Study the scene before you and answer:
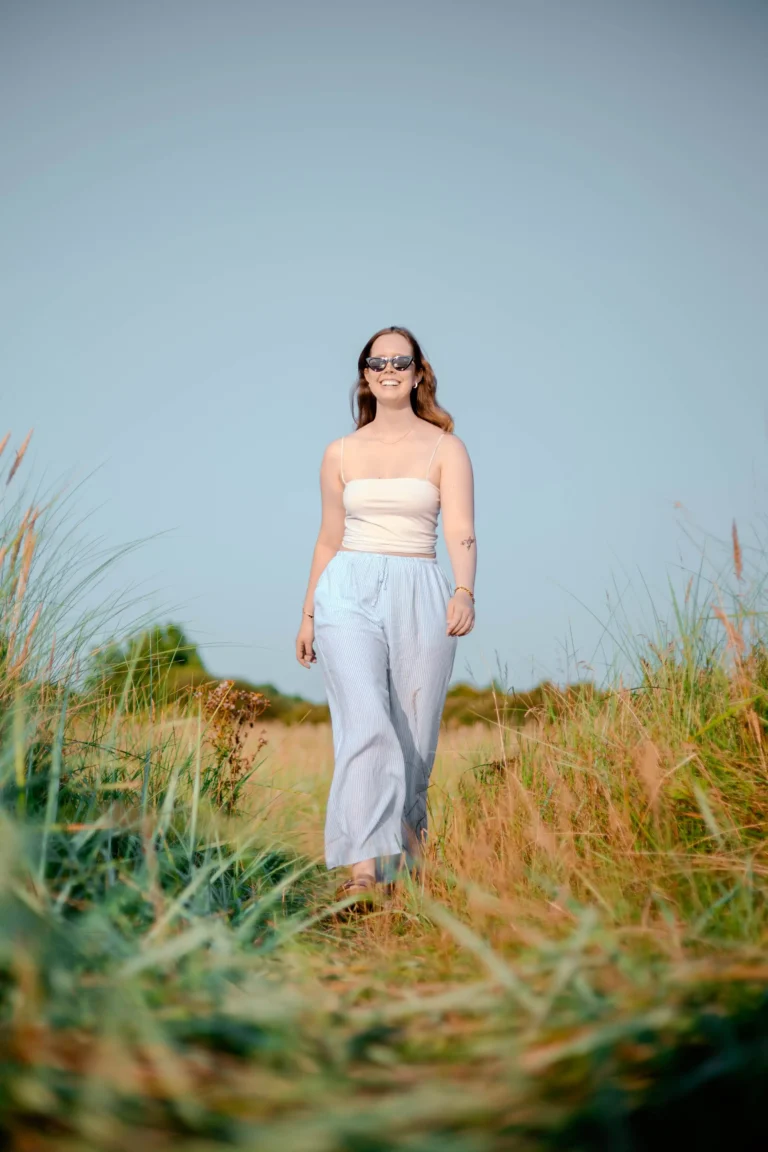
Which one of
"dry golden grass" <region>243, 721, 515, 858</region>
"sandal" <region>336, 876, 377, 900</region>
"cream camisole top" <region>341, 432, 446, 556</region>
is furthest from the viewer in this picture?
"dry golden grass" <region>243, 721, 515, 858</region>

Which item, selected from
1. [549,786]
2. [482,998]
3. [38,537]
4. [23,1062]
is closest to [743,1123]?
[482,998]

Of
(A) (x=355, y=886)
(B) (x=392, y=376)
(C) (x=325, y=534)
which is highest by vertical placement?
(B) (x=392, y=376)

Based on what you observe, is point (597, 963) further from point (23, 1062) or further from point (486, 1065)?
point (23, 1062)

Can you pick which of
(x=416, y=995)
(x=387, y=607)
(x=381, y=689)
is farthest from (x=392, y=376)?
(x=416, y=995)

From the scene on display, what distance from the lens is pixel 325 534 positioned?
409 cm

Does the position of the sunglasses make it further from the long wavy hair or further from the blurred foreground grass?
the blurred foreground grass

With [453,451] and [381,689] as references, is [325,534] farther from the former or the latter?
[381,689]

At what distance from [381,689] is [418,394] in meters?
1.47

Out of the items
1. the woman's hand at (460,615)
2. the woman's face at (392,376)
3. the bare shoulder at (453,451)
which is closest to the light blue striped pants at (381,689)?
the woman's hand at (460,615)

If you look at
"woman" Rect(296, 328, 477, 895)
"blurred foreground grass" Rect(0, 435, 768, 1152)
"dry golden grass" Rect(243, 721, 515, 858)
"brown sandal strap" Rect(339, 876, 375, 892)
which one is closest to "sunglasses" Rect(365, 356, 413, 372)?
"woman" Rect(296, 328, 477, 895)

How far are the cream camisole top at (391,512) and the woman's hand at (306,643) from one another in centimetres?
42

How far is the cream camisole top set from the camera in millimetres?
3730

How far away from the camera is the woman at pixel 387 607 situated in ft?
11.1

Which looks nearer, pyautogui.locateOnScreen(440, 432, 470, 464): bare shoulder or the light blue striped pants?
the light blue striped pants
